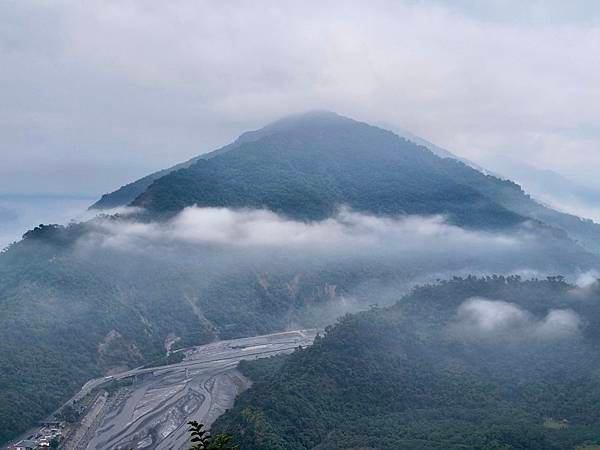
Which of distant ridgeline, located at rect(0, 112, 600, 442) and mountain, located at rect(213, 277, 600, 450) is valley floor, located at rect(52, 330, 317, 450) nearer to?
distant ridgeline, located at rect(0, 112, 600, 442)

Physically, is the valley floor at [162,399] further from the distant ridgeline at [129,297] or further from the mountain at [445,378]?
the mountain at [445,378]

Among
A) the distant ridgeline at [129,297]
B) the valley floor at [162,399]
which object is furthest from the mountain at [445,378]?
the distant ridgeline at [129,297]

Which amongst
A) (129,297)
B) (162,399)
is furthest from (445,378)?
(129,297)

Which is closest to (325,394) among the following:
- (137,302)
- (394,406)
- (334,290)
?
(394,406)

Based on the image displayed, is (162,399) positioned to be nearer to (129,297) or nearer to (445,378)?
(129,297)

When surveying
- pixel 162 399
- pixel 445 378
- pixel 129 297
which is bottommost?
pixel 445 378

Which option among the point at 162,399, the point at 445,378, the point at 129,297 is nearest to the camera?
the point at 445,378

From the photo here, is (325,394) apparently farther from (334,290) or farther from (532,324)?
(334,290)

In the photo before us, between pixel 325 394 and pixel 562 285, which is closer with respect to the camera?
pixel 325 394
